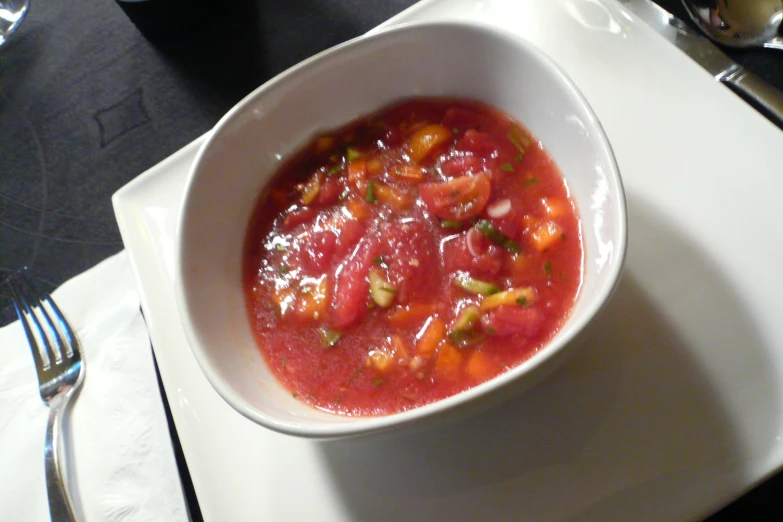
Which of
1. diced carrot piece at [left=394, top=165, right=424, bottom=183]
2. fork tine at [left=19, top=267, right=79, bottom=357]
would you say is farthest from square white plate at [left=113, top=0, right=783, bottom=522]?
diced carrot piece at [left=394, top=165, right=424, bottom=183]

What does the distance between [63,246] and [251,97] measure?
1192mm

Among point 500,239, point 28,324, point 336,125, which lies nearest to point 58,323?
point 28,324

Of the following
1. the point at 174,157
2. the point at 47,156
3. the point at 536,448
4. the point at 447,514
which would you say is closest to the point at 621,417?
the point at 536,448

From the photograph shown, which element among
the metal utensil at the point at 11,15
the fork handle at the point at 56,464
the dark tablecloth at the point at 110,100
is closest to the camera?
the fork handle at the point at 56,464

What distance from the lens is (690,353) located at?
1.24 metres

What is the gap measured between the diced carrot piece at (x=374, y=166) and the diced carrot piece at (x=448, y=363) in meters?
0.59

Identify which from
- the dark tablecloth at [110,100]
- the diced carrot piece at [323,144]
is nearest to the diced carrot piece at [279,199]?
the diced carrot piece at [323,144]

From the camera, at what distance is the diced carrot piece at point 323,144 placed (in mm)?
1682

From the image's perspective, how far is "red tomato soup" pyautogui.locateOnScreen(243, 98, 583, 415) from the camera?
1.31 meters

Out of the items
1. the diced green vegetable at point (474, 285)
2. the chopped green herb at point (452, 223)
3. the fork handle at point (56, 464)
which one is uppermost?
the chopped green herb at point (452, 223)

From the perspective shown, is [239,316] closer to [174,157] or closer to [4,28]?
[174,157]

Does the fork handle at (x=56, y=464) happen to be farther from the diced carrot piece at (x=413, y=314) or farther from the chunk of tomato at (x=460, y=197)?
the chunk of tomato at (x=460, y=197)

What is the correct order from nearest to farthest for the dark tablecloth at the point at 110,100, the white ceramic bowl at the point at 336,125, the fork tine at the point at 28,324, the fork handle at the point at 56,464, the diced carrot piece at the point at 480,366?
the white ceramic bowl at the point at 336,125 < the diced carrot piece at the point at 480,366 < the fork handle at the point at 56,464 < the fork tine at the point at 28,324 < the dark tablecloth at the point at 110,100

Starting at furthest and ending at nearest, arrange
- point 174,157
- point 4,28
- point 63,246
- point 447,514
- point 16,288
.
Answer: point 4,28, point 63,246, point 16,288, point 174,157, point 447,514
